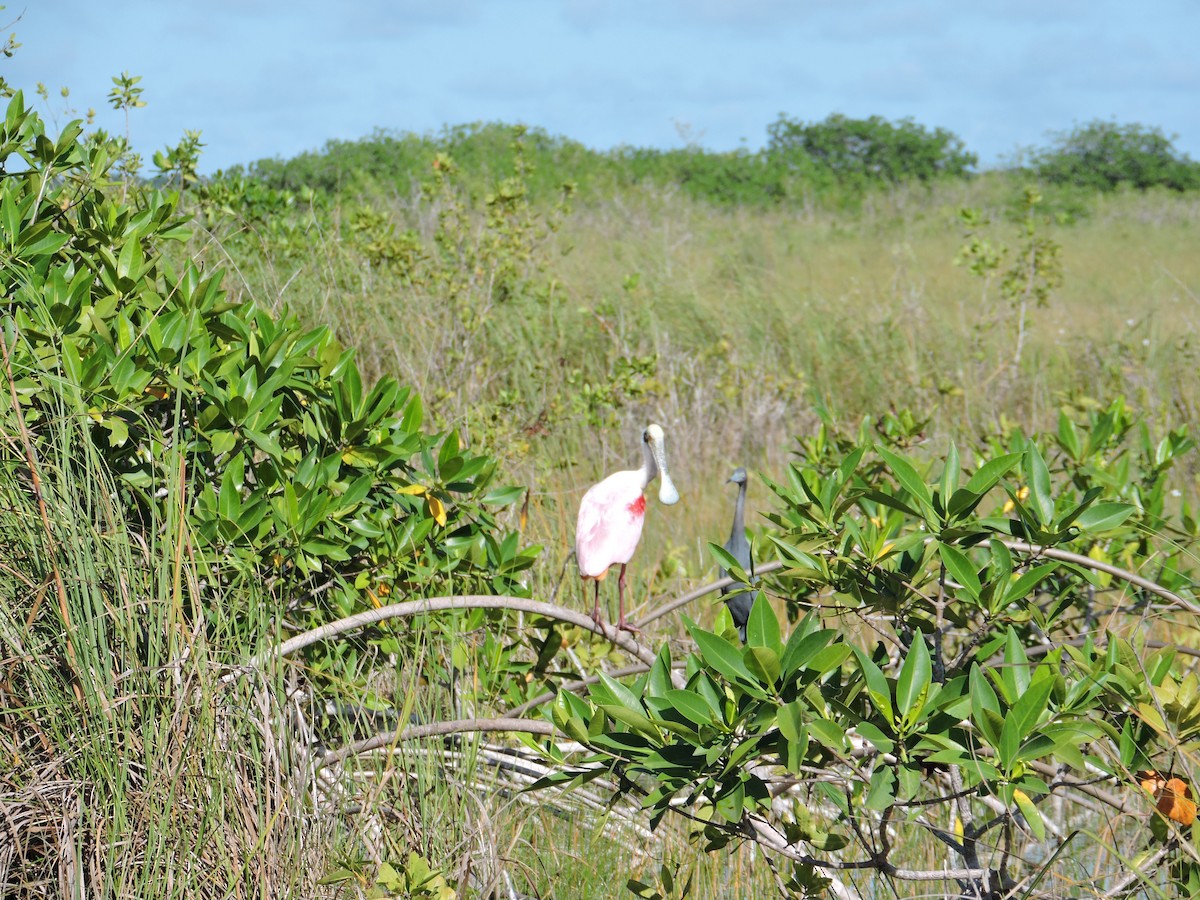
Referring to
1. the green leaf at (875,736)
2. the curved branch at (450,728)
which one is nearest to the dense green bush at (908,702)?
the green leaf at (875,736)

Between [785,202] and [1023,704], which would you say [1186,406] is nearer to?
[1023,704]

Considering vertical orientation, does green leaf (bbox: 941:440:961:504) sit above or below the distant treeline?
below

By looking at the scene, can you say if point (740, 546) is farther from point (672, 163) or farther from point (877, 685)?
point (672, 163)

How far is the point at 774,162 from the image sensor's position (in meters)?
21.0

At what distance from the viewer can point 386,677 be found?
260 cm

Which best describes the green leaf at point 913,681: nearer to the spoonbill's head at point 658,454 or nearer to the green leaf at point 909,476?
the green leaf at point 909,476

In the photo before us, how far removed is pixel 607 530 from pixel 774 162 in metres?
19.4

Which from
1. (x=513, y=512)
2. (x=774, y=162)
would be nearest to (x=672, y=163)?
(x=774, y=162)

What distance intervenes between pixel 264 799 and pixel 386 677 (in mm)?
550

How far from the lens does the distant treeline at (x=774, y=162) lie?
1437 centimetres

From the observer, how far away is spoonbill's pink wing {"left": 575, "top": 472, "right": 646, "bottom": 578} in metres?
2.65

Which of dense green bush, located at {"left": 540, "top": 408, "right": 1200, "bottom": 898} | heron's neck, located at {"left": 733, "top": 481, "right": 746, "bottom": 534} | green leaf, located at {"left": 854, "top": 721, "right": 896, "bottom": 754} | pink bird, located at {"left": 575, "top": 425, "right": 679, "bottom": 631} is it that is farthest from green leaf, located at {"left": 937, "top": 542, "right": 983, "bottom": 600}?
heron's neck, located at {"left": 733, "top": 481, "right": 746, "bottom": 534}

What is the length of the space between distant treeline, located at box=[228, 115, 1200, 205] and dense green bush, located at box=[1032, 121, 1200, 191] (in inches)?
0.8

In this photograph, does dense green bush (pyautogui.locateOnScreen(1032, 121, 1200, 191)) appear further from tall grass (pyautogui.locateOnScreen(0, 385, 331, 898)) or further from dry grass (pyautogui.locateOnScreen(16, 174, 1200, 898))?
tall grass (pyautogui.locateOnScreen(0, 385, 331, 898))
